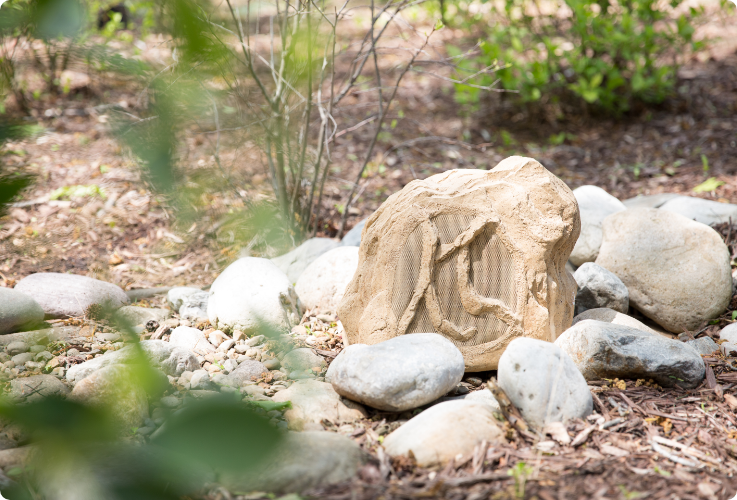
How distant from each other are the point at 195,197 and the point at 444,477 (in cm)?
188

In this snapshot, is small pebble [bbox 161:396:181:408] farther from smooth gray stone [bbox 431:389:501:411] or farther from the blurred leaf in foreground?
smooth gray stone [bbox 431:389:501:411]

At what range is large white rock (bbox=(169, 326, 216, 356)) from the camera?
11.4ft

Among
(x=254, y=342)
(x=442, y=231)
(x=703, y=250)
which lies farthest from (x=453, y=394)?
(x=703, y=250)

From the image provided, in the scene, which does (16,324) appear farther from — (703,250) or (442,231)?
(703,250)

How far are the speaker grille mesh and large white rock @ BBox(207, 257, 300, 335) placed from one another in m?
0.78

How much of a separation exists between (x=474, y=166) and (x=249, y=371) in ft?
12.8

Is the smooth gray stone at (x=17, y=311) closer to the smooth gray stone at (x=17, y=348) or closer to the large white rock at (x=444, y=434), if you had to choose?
the smooth gray stone at (x=17, y=348)

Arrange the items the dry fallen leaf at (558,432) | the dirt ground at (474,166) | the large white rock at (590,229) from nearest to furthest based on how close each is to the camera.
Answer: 1. the dirt ground at (474,166)
2. the dry fallen leaf at (558,432)
3. the large white rock at (590,229)

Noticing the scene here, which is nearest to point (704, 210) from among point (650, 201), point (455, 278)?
point (650, 201)

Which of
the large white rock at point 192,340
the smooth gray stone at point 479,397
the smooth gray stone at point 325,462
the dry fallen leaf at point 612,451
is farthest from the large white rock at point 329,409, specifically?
the dry fallen leaf at point 612,451

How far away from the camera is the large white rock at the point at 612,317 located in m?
3.45

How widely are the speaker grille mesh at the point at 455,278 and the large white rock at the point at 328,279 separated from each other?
2.75 ft

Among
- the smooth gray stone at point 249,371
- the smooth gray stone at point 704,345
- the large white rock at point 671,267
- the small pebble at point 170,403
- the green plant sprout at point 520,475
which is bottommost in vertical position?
the smooth gray stone at point 249,371

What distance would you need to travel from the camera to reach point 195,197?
26.9 inches
